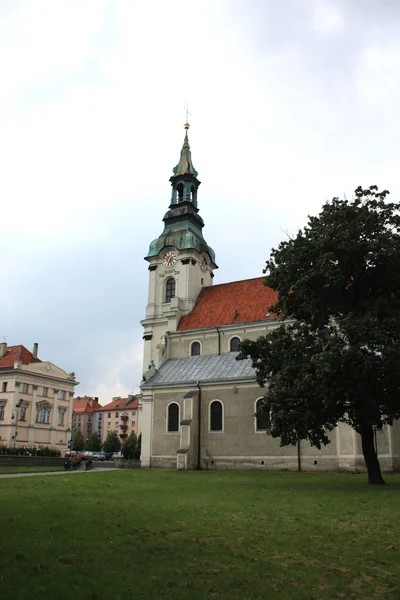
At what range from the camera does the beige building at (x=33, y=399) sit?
226 feet

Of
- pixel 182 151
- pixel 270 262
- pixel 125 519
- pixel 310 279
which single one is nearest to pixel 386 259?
pixel 310 279

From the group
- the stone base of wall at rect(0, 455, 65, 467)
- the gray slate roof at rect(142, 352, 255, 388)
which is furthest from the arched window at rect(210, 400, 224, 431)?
the stone base of wall at rect(0, 455, 65, 467)

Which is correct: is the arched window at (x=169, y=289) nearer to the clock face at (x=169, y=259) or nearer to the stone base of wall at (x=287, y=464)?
the clock face at (x=169, y=259)

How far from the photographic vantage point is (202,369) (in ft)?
142

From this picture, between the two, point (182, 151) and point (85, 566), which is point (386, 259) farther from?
point (182, 151)

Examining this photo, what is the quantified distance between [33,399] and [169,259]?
1265 inches

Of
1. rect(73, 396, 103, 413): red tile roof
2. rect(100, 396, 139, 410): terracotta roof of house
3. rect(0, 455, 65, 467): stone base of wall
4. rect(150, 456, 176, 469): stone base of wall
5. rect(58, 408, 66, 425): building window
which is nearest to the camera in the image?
rect(0, 455, 65, 467): stone base of wall

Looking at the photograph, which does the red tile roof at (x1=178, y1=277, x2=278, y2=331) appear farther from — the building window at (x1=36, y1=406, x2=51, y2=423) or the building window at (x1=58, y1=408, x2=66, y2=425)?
the building window at (x1=58, y1=408, x2=66, y2=425)

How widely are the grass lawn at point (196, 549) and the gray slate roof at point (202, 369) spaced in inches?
918

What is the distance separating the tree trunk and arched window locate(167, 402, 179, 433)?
20118mm

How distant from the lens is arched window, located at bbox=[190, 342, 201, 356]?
155 feet

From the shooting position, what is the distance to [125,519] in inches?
497

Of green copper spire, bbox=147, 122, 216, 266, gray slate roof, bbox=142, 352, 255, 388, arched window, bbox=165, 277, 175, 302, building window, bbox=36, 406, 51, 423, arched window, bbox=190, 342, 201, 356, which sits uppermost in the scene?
green copper spire, bbox=147, 122, 216, 266

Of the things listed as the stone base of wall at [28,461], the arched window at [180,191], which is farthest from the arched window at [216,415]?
the arched window at [180,191]
